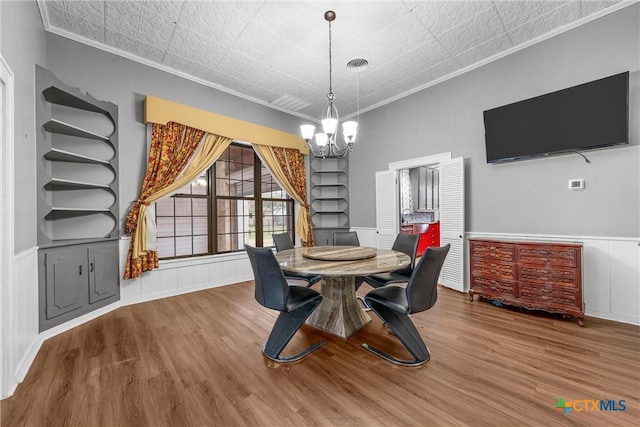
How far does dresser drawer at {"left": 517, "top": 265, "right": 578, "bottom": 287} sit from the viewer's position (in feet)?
8.87

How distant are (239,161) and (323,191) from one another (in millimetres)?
1865

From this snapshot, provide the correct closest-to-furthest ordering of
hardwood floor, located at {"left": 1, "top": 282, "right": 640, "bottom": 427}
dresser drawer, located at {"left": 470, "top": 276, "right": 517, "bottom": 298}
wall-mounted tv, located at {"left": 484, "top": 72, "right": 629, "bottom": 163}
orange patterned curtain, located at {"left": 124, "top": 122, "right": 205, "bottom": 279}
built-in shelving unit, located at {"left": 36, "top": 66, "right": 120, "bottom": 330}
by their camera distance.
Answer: hardwood floor, located at {"left": 1, "top": 282, "right": 640, "bottom": 427}
built-in shelving unit, located at {"left": 36, "top": 66, "right": 120, "bottom": 330}
wall-mounted tv, located at {"left": 484, "top": 72, "right": 629, "bottom": 163}
dresser drawer, located at {"left": 470, "top": 276, "right": 517, "bottom": 298}
orange patterned curtain, located at {"left": 124, "top": 122, "right": 205, "bottom": 279}

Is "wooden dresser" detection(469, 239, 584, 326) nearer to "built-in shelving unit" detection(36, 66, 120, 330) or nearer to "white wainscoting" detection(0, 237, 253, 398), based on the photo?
"white wainscoting" detection(0, 237, 253, 398)

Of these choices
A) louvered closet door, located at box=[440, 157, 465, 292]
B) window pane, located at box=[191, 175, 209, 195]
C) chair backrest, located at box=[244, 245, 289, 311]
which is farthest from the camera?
window pane, located at box=[191, 175, 209, 195]

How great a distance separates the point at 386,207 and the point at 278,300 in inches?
127

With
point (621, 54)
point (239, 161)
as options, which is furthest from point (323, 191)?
point (621, 54)

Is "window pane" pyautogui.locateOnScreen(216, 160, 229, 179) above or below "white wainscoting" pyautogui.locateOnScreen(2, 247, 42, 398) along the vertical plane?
above

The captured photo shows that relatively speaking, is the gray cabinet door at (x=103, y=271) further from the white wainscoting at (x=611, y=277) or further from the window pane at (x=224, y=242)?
the white wainscoting at (x=611, y=277)

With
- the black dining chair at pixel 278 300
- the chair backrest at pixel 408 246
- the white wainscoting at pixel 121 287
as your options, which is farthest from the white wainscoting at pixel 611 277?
the white wainscoting at pixel 121 287

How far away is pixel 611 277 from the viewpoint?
2756mm

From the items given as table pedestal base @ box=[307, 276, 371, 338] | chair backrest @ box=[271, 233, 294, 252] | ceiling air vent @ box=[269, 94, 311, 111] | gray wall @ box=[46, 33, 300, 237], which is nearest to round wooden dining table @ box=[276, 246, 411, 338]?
table pedestal base @ box=[307, 276, 371, 338]

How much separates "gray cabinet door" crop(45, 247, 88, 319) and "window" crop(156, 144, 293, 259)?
1.05 metres

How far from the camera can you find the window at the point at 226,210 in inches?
159

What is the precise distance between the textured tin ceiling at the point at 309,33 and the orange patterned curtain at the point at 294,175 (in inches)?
49.5
